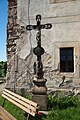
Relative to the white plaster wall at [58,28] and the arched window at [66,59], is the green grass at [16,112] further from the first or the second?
the arched window at [66,59]

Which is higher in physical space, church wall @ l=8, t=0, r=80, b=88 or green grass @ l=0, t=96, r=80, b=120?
church wall @ l=8, t=0, r=80, b=88

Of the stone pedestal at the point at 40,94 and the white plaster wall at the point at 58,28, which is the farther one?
the white plaster wall at the point at 58,28

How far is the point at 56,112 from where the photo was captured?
6125 millimetres

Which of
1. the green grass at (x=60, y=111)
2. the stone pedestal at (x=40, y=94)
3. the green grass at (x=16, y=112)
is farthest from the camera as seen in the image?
the stone pedestal at (x=40, y=94)

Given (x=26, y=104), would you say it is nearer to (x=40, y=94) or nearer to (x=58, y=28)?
(x=40, y=94)

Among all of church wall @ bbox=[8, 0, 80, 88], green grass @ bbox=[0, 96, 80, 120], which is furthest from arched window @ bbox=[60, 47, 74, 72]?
green grass @ bbox=[0, 96, 80, 120]

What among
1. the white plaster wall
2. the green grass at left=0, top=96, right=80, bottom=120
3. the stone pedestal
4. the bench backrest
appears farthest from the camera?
the white plaster wall

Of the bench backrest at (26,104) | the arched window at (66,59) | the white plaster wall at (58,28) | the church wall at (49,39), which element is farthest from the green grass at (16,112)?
the arched window at (66,59)

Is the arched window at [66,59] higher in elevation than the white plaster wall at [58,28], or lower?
lower

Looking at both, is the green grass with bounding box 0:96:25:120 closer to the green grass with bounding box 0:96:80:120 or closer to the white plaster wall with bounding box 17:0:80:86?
the green grass with bounding box 0:96:80:120

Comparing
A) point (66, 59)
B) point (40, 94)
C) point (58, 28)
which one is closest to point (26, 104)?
point (40, 94)

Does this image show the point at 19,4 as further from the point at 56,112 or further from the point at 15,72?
the point at 56,112

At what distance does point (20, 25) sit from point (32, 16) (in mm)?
602

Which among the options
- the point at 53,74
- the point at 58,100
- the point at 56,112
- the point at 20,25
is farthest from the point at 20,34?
the point at 56,112
